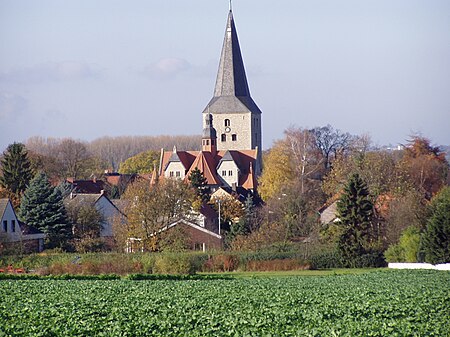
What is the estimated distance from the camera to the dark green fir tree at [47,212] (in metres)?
57.6

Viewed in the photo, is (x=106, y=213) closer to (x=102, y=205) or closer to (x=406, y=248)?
(x=102, y=205)

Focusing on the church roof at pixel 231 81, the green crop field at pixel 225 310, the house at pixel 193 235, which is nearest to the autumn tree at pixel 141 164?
the church roof at pixel 231 81

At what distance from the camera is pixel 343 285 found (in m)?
29.9

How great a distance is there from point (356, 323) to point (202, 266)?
29171 millimetres

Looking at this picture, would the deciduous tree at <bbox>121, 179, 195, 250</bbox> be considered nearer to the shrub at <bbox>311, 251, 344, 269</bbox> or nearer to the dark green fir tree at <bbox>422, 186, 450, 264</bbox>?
the shrub at <bbox>311, 251, 344, 269</bbox>

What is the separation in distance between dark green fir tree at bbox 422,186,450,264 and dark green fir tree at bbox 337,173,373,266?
493 centimetres

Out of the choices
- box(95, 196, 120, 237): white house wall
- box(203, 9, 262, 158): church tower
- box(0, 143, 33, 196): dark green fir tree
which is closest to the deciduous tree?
box(95, 196, 120, 237): white house wall

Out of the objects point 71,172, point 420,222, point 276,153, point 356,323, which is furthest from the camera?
point 71,172

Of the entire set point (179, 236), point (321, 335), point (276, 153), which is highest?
point (276, 153)

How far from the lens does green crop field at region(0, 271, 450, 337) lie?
688 inches

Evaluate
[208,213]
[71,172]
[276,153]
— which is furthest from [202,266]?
[71,172]

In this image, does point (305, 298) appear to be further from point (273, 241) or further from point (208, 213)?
point (208, 213)

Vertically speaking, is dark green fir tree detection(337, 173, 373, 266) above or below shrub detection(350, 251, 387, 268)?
above

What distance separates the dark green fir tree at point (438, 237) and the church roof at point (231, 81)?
6958 centimetres
